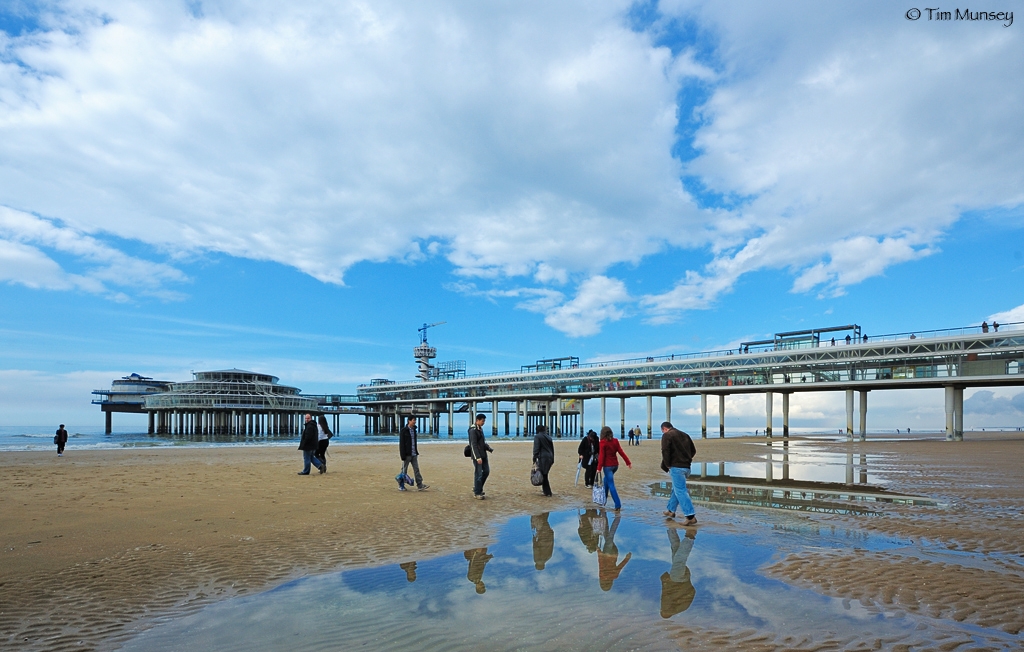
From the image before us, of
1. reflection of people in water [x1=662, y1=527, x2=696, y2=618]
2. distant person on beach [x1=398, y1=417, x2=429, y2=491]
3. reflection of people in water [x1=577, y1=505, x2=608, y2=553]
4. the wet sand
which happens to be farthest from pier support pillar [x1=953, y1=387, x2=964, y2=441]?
reflection of people in water [x1=662, y1=527, x2=696, y2=618]

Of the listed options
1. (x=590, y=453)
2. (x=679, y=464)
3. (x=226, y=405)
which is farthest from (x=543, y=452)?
(x=226, y=405)

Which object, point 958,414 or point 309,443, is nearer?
point 309,443

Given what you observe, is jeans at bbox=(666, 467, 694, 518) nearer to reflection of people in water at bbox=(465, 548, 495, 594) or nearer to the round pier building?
reflection of people in water at bbox=(465, 548, 495, 594)

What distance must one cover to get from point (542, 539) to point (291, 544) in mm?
3883

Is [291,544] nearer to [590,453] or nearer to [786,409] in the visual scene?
[590,453]

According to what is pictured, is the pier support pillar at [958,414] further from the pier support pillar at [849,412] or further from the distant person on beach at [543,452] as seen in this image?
the distant person on beach at [543,452]

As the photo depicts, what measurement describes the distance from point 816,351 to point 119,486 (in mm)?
57642

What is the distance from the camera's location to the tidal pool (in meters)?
4.67

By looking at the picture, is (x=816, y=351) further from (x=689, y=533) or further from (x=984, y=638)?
(x=984, y=638)

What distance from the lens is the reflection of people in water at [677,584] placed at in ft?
18.0

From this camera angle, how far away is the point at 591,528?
31.3 ft

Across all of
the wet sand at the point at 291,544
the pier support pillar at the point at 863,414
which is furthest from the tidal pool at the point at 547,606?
the pier support pillar at the point at 863,414

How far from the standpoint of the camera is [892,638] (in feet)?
15.2

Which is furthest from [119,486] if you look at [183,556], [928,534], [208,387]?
[208,387]
